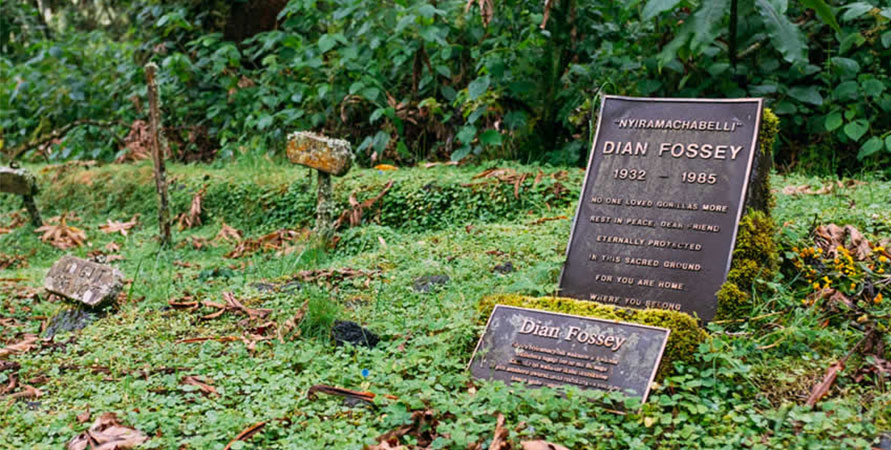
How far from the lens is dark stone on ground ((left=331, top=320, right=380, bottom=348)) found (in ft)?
14.4

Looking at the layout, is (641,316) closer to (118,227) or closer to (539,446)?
(539,446)

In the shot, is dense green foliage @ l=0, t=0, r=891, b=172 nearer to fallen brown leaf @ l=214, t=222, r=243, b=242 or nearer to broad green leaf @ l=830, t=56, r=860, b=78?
broad green leaf @ l=830, t=56, r=860, b=78

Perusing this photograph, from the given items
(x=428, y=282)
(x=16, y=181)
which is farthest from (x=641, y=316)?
(x=16, y=181)

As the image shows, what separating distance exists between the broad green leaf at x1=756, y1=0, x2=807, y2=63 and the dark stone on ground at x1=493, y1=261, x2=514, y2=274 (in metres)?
2.86

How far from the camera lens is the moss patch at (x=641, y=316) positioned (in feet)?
12.2

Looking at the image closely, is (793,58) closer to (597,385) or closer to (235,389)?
(597,385)

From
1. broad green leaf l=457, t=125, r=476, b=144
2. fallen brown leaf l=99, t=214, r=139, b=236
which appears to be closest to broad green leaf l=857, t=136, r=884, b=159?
broad green leaf l=457, t=125, r=476, b=144

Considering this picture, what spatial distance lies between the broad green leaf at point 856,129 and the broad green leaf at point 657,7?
229cm

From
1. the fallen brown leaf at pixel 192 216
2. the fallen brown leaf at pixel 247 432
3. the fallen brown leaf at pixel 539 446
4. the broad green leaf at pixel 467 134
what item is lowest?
the fallen brown leaf at pixel 192 216

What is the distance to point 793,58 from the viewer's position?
619 centimetres

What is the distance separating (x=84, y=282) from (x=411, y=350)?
101 inches

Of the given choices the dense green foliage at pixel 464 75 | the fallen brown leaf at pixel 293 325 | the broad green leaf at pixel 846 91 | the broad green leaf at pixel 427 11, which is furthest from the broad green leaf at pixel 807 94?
the fallen brown leaf at pixel 293 325

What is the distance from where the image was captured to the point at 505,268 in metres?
5.27

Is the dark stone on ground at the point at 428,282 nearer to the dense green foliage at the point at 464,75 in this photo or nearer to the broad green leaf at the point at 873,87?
the dense green foliage at the point at 464,75
